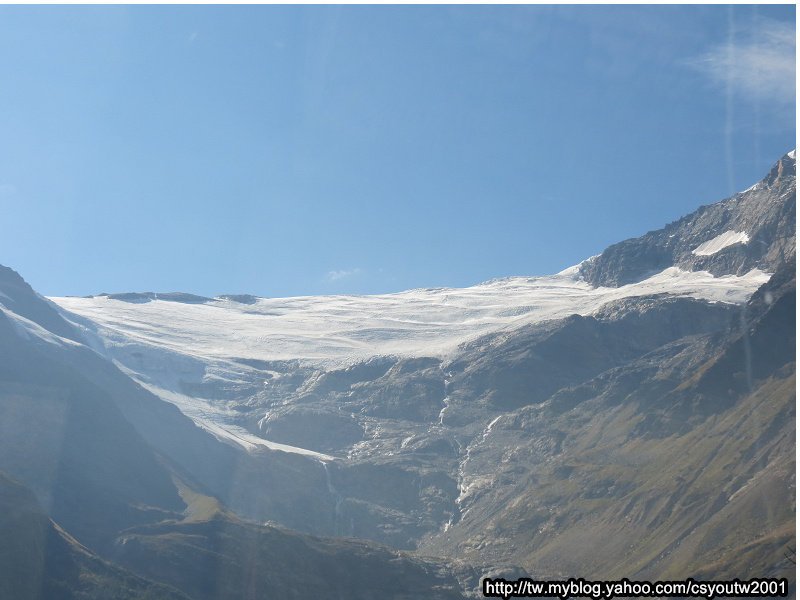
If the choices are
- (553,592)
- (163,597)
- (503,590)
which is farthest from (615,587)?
(163,597)

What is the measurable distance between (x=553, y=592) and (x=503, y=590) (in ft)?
35.6

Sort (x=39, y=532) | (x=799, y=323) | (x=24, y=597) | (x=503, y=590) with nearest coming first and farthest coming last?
(x=799, y=323), (x=503, y=590), (x=24, y=597), (x=39, y=532)

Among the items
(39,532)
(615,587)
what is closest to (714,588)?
(615,587)

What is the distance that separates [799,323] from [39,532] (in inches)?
5650

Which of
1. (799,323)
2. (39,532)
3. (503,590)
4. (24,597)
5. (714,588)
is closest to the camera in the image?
(799,323)

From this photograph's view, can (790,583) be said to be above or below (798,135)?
below

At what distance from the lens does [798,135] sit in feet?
266

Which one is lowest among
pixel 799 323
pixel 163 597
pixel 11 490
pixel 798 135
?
pixel 163 597

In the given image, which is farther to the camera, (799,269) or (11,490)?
(11,490)

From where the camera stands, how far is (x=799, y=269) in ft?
273

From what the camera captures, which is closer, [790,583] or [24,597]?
[24,597]

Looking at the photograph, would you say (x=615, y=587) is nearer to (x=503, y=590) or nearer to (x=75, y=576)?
(x=503, y=590)

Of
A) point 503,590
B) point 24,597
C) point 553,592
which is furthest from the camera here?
point 24,597

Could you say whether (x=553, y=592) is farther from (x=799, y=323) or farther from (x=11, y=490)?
(x=11, y=490)
